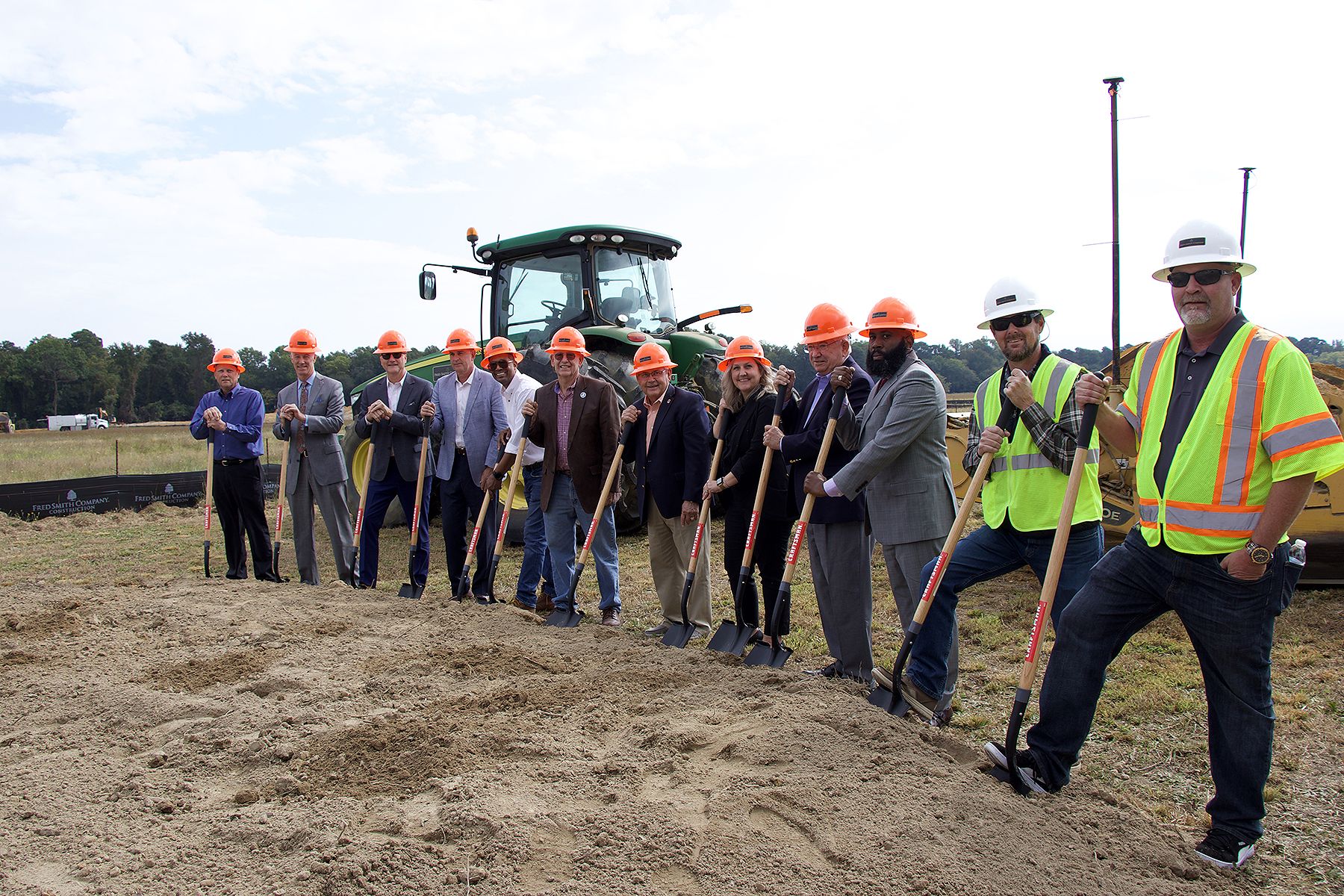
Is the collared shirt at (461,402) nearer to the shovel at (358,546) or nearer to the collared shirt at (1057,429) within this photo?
the shovel at (358,546)

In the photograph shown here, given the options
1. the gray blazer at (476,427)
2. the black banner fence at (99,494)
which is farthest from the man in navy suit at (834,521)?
the black banner fence at (99,494)

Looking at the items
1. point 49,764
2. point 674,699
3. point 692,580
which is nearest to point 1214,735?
point 674,699

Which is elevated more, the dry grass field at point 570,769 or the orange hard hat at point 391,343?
the orange hard hat at point 391,343

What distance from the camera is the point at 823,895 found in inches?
102

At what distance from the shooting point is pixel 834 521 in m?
4.62

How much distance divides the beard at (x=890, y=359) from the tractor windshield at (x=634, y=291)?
5474 mm

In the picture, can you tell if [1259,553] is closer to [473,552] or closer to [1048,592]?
[1048,592]

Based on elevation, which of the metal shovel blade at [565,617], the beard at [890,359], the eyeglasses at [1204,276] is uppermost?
the eyeglasses at [1204,276]

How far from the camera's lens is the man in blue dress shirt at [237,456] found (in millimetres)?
7121

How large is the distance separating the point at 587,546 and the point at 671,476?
29.8 inches

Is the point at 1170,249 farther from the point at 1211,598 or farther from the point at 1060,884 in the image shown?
the point at 1060,884

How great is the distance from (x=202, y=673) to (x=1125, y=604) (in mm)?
4297

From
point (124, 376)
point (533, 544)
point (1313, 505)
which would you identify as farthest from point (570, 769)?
point (124, 376)

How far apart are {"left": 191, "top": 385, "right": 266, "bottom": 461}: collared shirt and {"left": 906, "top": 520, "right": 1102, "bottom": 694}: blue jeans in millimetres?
5321
